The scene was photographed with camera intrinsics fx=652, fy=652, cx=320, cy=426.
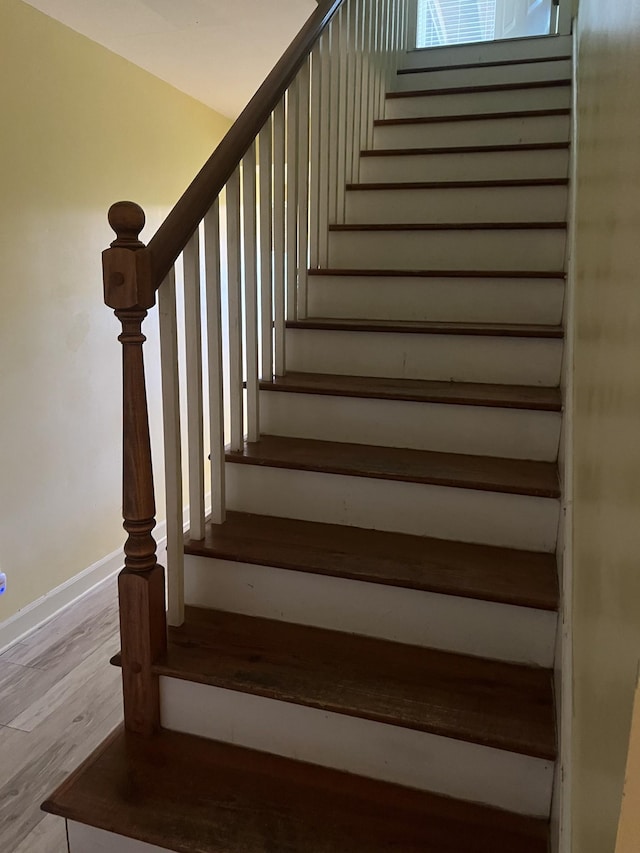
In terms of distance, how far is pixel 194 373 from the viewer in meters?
1.51

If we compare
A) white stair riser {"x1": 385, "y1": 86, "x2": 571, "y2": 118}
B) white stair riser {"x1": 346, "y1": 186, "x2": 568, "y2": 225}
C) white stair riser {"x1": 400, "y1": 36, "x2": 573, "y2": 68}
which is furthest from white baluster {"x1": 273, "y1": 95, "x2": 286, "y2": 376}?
white stair riser {"x1": 400, "y1": 36, "x2": 573, "y2": 68}

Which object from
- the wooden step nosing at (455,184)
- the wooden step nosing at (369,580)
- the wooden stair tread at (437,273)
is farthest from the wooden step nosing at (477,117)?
the wooden step nosing at (369,580)

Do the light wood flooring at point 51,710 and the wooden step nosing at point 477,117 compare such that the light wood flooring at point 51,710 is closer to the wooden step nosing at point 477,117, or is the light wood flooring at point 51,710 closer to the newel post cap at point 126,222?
the newel post cap at point 126,222

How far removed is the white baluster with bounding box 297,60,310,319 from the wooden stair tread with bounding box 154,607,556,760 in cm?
111

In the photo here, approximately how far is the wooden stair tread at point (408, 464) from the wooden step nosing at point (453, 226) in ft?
2.83

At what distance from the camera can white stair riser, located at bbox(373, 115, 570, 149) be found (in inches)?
99.6

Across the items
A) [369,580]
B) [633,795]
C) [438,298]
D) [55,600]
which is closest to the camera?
[633,795]

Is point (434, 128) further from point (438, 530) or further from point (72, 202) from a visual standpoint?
point (438, 530)

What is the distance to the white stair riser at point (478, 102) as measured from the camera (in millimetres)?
2656

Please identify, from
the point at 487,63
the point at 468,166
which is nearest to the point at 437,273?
the point at 468,166

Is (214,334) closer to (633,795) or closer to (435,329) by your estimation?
(435,329)

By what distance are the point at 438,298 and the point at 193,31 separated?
1524 millimetres

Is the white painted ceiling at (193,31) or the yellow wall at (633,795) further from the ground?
the white painted ceiling at (193,31)

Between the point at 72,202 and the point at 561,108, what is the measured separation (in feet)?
6.55
